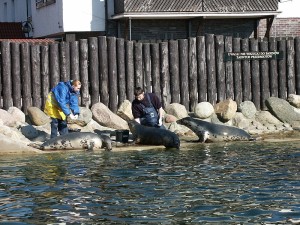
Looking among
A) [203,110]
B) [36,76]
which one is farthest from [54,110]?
[203,110]

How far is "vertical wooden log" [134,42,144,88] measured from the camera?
84.6 feet

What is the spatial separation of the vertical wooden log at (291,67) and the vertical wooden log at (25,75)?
25.0 feet

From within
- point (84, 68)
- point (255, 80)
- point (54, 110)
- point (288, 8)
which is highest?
point (288, 8)

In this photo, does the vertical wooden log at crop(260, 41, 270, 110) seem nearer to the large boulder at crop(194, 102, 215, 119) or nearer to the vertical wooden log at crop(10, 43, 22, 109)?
the large boulder at crop(194, 102, 215, 119)

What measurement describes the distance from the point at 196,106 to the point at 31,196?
484 inches

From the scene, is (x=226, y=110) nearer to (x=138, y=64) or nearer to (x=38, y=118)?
(x=138, y=64)

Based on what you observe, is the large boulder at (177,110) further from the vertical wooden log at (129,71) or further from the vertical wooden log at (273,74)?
the vertical wooden log at (273,74)

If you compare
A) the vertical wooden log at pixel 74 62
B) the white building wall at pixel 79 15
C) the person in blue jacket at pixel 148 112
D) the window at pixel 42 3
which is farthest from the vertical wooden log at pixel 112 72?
the window at pixel 42 3

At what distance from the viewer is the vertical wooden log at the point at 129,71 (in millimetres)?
25656

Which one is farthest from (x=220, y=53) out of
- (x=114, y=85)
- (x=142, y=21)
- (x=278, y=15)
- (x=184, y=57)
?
(x=278, y=15)

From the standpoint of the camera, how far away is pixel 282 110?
84.5 ft

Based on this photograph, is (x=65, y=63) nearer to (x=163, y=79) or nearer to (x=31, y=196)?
(x=163, y=79)

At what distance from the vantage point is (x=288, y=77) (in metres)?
27.1

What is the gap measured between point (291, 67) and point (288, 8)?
38.1 feet
